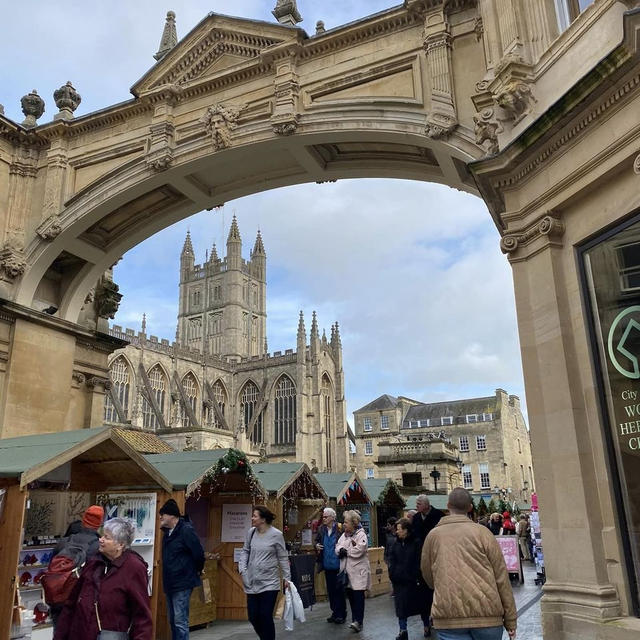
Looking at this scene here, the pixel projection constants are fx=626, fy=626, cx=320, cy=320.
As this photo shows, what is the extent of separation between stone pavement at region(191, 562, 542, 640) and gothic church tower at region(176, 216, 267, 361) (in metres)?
77.6

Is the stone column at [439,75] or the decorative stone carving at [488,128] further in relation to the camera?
the stone column at [439,75]

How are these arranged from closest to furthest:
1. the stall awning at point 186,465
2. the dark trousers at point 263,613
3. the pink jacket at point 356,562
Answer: the dark trousers at point 263,613 → the pink jacket at point 356,562 → the stall awning at point 186,465

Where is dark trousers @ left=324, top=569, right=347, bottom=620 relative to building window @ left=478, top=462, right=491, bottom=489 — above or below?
below

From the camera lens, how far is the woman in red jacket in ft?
12.6

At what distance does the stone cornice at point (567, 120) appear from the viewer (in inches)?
224

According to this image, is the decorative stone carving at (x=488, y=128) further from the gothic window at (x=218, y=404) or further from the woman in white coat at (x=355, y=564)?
the gothic window at (x=218, y=404)

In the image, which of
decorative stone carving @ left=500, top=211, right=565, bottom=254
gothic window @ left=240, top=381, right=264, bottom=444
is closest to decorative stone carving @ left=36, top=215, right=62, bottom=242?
decorative stone carving @ left=500, top=211, right=565, bottom=254

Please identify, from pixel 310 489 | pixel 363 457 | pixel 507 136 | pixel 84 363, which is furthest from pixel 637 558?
pixel 363 457

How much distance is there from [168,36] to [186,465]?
9.96 metres

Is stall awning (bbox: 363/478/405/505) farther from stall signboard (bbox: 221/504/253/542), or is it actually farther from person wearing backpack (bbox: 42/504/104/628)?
person wearing backpack (bbox: 42/504/104/628)

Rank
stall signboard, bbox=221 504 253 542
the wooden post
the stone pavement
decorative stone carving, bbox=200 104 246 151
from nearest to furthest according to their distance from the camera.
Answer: the wooden post
the stone pavement
stall signboard, bbox=221 504 253 542
decorative stone carving, bbox=200 104 246 151

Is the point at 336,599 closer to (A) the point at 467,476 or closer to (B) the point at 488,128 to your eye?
(B) the point at 488,128

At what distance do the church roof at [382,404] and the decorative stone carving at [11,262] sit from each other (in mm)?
52509

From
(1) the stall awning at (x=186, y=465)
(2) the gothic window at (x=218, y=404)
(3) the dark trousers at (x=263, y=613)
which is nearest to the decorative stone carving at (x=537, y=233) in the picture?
(3) the dark trousers at (x=263, y=613)
